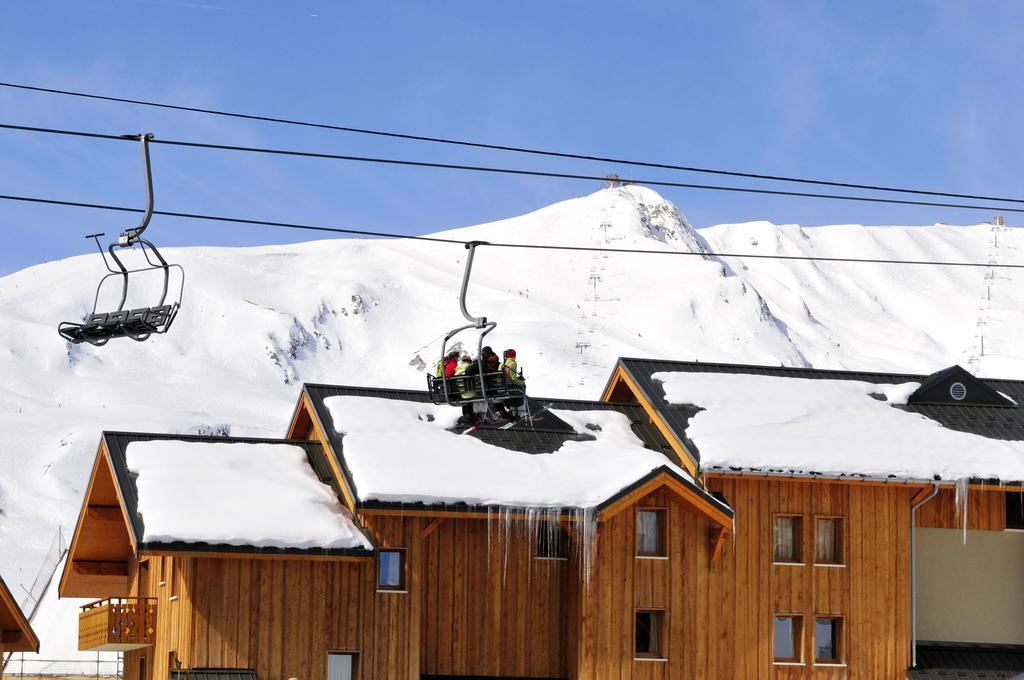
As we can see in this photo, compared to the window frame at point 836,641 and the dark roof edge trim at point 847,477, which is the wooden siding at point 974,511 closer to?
the dark roof edge trim at point 847,477

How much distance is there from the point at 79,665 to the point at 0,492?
39.3 m

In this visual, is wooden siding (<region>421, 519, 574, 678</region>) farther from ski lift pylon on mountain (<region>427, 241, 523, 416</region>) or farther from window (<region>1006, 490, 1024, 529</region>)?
window (<region>1006, 490, 1024, 529</region>)

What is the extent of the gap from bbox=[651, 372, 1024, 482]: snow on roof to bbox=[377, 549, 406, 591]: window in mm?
6785

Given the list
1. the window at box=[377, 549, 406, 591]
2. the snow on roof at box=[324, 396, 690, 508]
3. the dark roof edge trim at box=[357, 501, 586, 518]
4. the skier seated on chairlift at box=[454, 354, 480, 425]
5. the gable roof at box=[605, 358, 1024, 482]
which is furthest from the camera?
the gable roof at box=[605, 358, 1024, 482]

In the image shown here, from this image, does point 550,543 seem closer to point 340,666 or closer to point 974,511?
point 340,666

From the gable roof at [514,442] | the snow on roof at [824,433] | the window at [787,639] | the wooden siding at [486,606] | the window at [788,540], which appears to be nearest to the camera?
the gable roof at [514,442]

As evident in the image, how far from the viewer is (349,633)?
34062mm

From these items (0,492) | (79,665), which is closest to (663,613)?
(79,665)

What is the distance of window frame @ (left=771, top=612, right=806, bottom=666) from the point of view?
36.3 meters

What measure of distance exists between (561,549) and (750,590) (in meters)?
4.18

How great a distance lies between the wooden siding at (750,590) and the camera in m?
35.4

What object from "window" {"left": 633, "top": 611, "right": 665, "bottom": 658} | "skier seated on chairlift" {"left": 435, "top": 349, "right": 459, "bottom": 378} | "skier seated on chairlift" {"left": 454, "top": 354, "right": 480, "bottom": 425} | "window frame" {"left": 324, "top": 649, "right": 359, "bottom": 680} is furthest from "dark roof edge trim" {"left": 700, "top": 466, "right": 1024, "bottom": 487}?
"window frame" {"left": 324, "top": 649, "right": 359, "bottom": 680}

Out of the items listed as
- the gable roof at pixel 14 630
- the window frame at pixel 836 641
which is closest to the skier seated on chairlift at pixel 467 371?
the gable roof at pixel 14 630

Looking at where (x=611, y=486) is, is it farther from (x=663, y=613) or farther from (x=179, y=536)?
(x=179, y=536)
